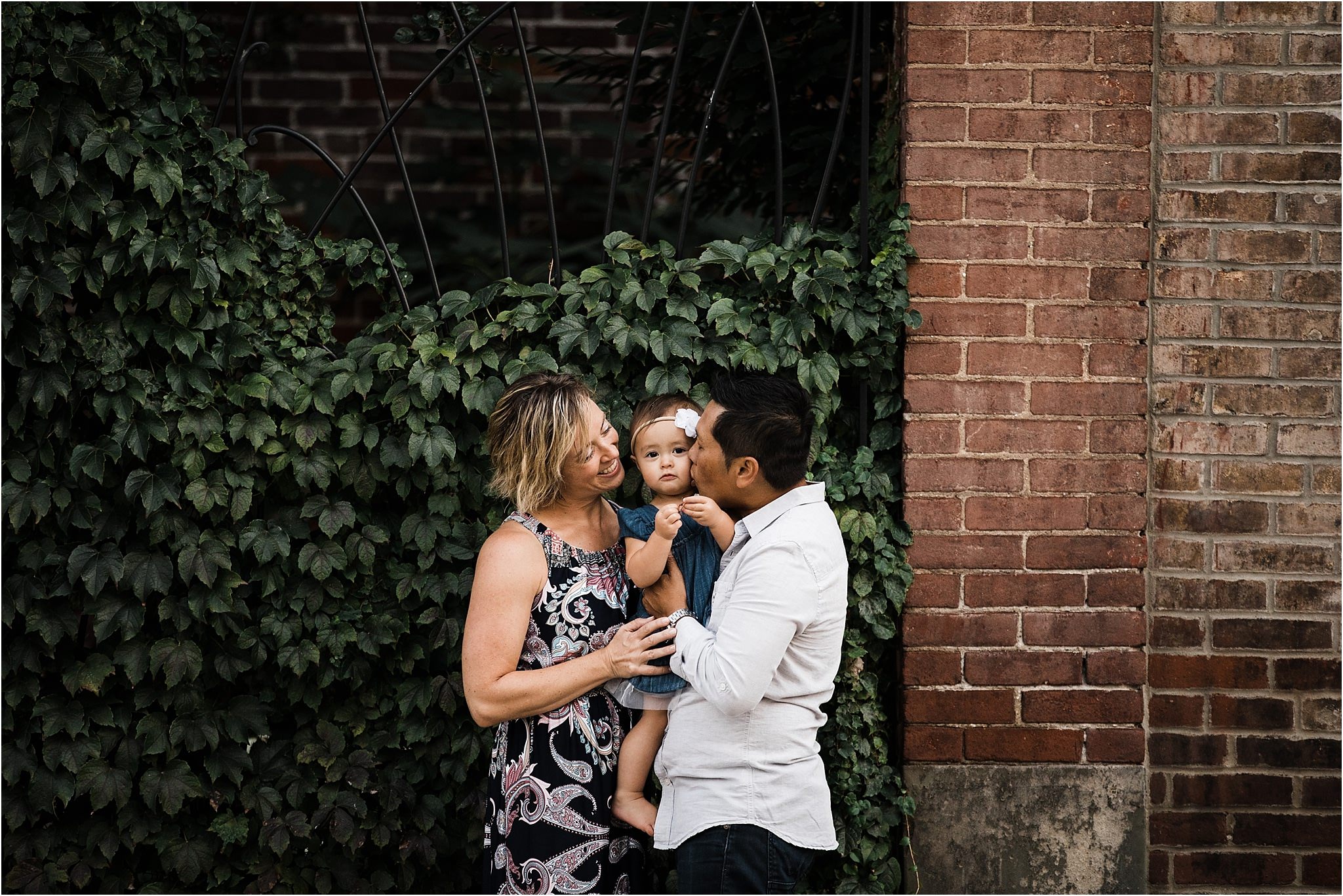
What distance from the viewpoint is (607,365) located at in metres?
2.88

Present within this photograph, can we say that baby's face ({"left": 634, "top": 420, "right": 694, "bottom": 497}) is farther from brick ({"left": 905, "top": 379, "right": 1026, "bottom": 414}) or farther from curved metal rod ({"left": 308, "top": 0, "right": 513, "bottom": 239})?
curved metal rod ({"left": 308, "top": 0, "right": 513, "bottom": 239})

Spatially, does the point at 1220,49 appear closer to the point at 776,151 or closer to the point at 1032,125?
the point at 1032,125

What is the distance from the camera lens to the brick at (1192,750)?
2.99m

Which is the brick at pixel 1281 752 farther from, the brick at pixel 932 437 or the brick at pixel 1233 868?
the brick at pixel 932 437

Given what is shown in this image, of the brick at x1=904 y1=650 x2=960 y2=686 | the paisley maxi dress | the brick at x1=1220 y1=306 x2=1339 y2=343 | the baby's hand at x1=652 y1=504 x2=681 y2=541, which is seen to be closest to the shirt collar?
the baby's hand at x1=652 y1=504 x2=681 y2=541

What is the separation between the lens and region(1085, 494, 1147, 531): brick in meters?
2.89

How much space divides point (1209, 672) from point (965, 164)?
5.41 ft

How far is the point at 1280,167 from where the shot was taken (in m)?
2.94

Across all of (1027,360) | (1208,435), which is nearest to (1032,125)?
(1027,360)

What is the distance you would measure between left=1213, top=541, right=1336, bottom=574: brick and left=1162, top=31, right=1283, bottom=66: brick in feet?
4.59

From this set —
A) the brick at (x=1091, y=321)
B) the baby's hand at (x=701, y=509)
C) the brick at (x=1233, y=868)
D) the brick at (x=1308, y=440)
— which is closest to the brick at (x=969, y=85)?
the brick at (x=1091, y=321)

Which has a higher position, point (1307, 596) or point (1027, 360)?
point (1027, 360)

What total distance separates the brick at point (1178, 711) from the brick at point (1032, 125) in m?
1.64

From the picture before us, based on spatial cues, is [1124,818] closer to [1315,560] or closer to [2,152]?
[1315,560]
